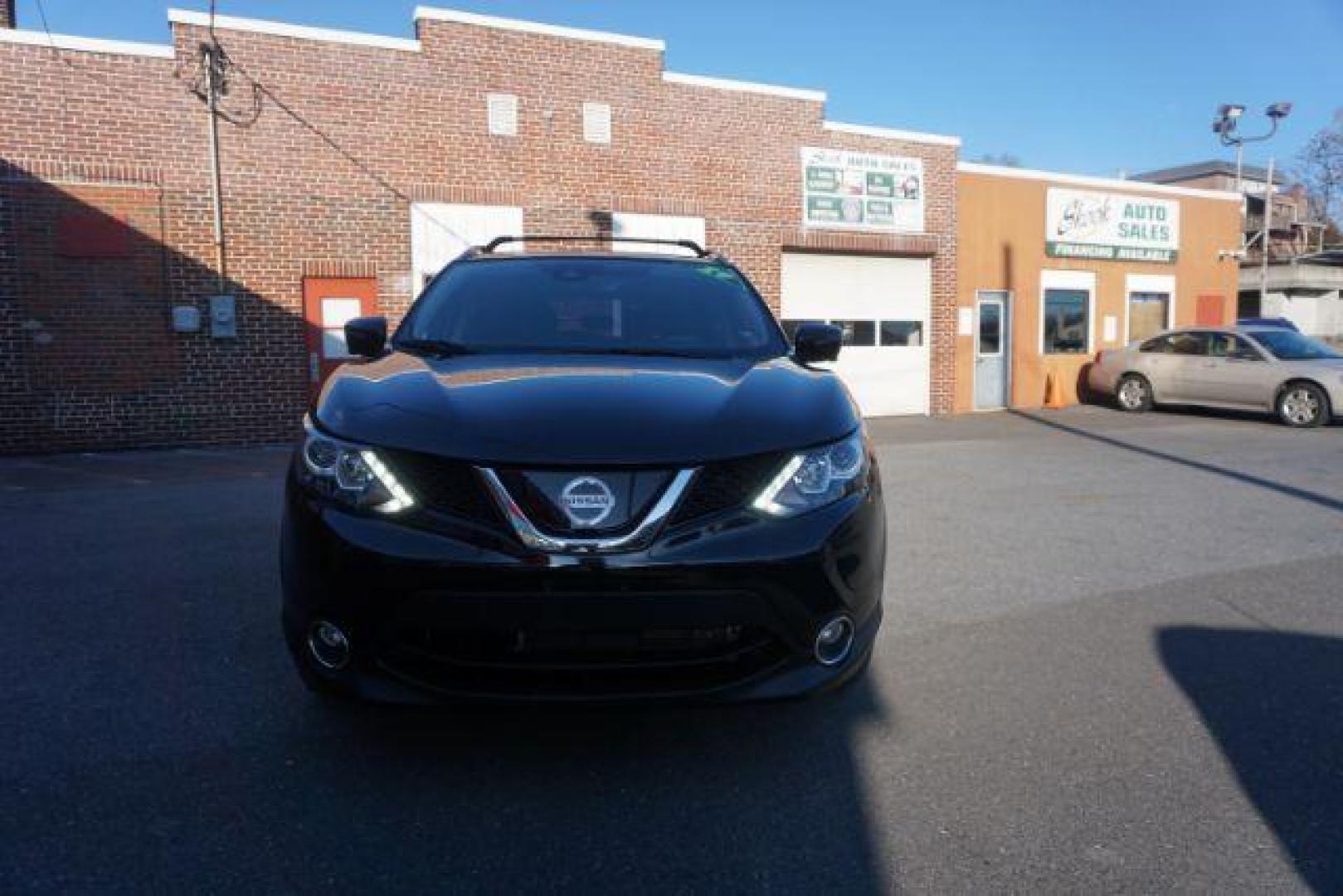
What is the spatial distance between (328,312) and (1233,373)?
1347 cm

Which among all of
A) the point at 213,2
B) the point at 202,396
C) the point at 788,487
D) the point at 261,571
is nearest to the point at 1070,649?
the point at 788,487

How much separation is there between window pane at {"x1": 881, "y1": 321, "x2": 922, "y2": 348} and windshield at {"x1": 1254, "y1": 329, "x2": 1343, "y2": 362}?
204 inches

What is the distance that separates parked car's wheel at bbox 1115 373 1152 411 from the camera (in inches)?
651

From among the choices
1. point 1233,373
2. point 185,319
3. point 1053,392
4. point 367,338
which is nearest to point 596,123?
point 185,319

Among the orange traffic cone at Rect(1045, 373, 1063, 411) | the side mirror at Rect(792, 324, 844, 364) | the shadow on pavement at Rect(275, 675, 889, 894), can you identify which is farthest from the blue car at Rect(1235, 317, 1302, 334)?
the shadow on pavement at Rect(275, 675, 889, 894)

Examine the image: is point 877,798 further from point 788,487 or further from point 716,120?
point 716,120

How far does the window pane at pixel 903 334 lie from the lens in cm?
1659

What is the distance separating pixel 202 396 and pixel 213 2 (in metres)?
4.66

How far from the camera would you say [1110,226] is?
18.9 meters

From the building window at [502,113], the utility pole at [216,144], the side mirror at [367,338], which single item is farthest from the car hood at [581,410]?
the building window at [502,113]

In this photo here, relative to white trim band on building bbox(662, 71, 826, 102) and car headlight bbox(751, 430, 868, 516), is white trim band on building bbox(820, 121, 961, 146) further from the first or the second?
car headlight bbox(751, 430, 868, 516)

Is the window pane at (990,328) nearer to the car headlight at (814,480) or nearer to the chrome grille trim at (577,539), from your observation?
the car headlight at (814,480)

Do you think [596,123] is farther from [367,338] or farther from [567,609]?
[567,609]

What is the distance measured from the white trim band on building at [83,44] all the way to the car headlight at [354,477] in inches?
434
